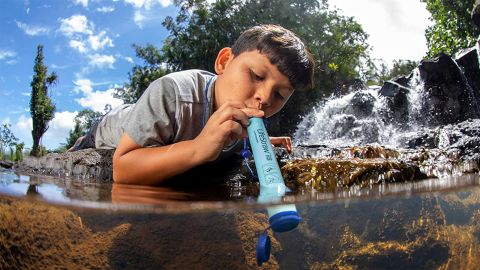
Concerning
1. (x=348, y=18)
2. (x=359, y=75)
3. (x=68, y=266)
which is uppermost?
(x=348, y=18)

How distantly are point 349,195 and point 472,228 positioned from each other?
0.66ft

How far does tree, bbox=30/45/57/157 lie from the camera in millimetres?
Answer: 673

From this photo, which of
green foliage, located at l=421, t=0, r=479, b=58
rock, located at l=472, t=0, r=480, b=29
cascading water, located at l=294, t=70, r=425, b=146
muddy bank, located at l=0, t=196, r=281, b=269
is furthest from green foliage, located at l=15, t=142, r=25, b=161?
rock, located at l=472, t=0, r=480, b=29

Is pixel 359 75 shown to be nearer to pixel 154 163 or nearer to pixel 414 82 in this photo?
pixel 154 163

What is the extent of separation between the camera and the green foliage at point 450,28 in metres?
2.59

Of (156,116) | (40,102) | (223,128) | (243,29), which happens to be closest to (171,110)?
(156,116)

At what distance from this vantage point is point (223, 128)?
1.38 feet

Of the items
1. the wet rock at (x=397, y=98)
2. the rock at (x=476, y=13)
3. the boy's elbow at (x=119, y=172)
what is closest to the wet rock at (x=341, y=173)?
the boy's elbow at (x=119, y=172)

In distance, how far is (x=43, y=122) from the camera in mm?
692

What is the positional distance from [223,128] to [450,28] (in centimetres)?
297

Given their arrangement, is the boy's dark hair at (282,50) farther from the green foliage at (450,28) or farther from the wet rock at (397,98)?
the wet rock at (397,98)

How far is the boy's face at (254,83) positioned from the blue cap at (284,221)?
0.78 ft

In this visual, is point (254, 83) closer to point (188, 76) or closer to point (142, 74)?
point (188, 76)

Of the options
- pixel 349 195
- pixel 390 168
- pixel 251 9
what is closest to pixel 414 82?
pixel 251 9
